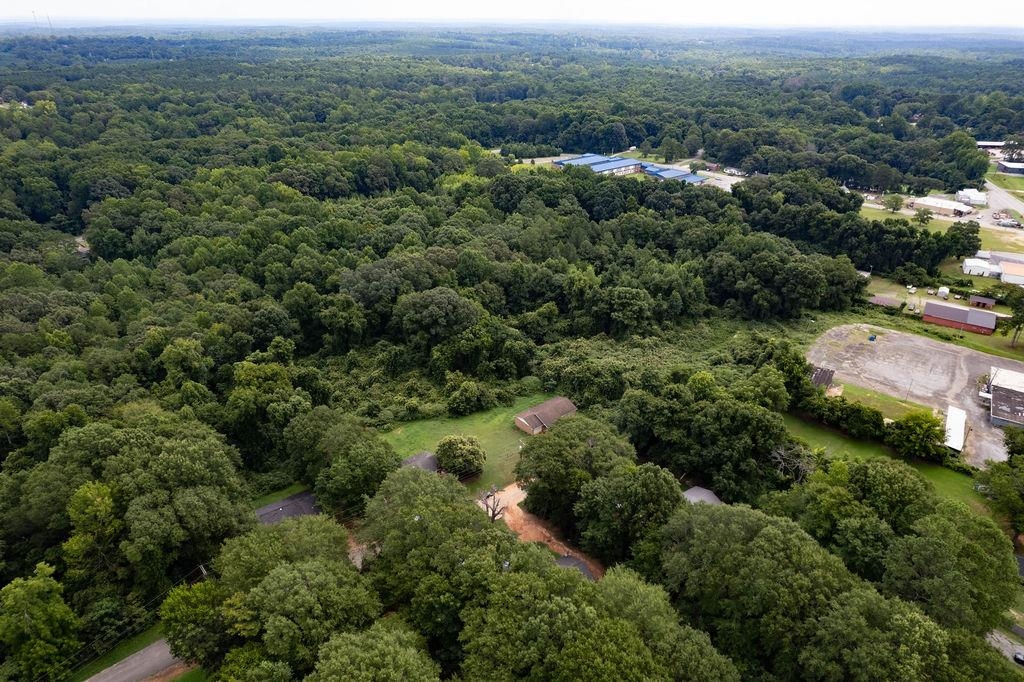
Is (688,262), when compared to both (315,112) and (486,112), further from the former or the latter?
(315,112)

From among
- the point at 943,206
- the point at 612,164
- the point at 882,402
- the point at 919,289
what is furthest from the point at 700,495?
the point at 612,164

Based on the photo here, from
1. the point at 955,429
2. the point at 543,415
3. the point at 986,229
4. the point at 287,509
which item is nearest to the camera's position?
the point at 287,509

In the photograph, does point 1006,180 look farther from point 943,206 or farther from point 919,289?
point 919,289

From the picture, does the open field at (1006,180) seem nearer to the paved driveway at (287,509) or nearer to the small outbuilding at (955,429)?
the small outbuilding at (955,429)

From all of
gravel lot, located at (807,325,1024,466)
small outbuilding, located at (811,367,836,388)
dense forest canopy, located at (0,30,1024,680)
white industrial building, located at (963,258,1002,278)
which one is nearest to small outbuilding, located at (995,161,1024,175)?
dense forest canopy, located at (0,30,1024,680)

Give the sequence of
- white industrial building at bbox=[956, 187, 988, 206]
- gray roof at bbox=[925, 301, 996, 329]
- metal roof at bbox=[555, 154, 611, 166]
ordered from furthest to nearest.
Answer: metal roof at bbox=[555, 154, 611, 166], white industrial building at bbox=[956, 187, 988, 206], gray roof at bbox=[925, 301, 996, 329]

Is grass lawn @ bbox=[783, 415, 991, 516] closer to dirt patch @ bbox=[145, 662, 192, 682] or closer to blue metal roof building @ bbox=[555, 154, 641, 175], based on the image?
dirt patch @ bbox=[145, 662, 192, 682]
